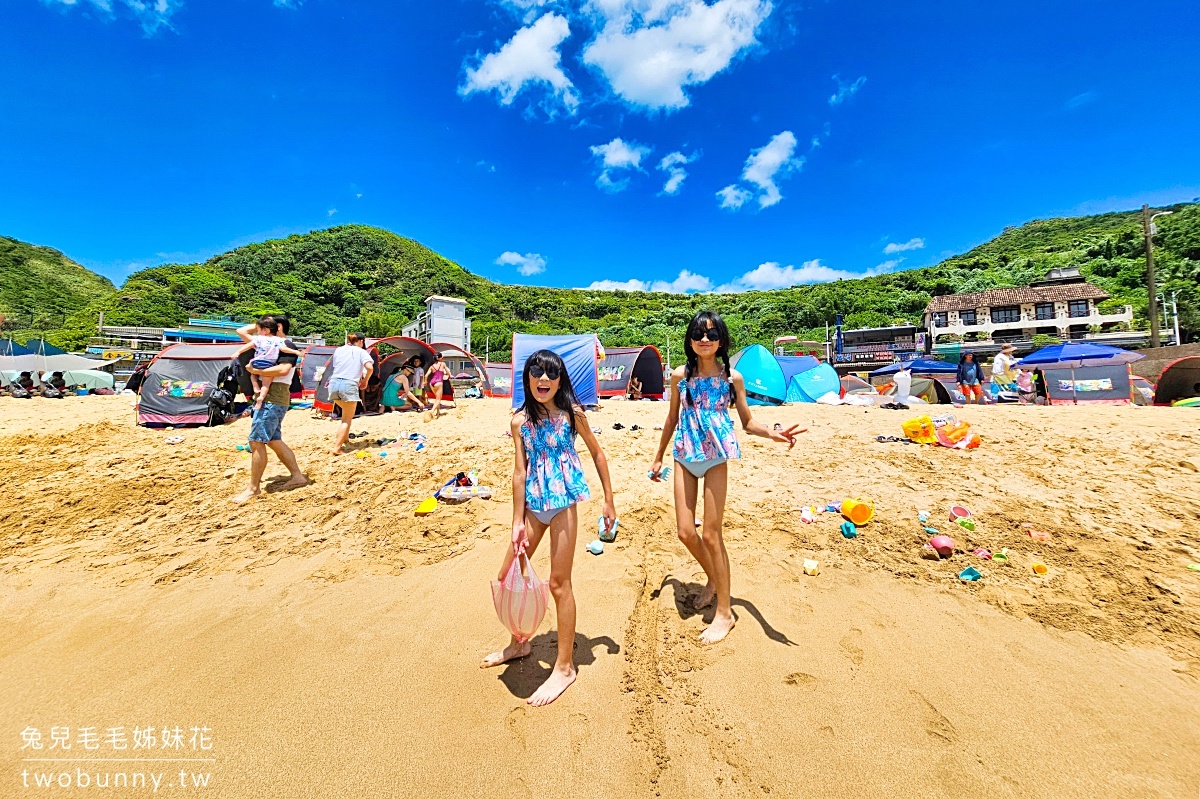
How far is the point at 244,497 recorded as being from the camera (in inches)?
186

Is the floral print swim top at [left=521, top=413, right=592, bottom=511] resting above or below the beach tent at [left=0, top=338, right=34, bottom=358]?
below

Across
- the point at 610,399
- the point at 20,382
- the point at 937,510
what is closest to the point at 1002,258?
the point at 610,399

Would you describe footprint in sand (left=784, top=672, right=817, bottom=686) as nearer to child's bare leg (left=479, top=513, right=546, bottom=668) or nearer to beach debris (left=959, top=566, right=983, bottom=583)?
child's bare leg (left=479, top=513, right=546, bottom=668)

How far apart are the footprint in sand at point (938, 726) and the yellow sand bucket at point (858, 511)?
2182 millimetres

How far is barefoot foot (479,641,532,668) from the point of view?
7.64ft

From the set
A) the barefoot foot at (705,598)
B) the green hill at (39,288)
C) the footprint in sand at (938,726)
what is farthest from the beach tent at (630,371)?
the green hill at (39,288)

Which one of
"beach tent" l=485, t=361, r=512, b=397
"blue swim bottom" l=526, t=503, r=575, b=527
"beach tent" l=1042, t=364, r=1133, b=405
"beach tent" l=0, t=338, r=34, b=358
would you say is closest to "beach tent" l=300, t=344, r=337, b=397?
"beach tent" l=485, t=361, r=512, b=397

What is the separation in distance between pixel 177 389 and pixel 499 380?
799cm

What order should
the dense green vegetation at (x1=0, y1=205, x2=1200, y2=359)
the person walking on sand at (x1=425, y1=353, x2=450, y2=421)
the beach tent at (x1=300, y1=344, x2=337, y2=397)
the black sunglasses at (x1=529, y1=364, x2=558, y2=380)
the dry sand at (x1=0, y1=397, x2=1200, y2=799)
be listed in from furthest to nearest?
the dense green vegetation at (x1=0, y1=205, x2=1200, y2=359) < the beach tent at (x1=300, y1=344, x2=337, y2=397) < the person walking on sand at (x1=425, y1=353, x2=450, y2=421) < the black sunglasses at (x1=529, y1=364, x2=558, y2=380) < the dry sand at (x1=0, y1=397, x2=1200, y2=799)

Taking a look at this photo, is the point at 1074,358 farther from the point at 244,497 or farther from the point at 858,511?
the point at 244,497

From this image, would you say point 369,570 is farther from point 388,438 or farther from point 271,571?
point 388,438

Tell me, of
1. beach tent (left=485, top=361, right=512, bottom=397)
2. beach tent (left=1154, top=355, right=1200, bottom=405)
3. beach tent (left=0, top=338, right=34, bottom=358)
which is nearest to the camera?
beach tent (left=1154, top=355, right=1200, bottom=405)

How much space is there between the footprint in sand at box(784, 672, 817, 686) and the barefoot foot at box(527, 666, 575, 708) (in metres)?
1.05

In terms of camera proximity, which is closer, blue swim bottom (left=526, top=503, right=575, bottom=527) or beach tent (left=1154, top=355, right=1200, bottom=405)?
blue swim bottom (left=526, top=503, right=575, bottom=527)
